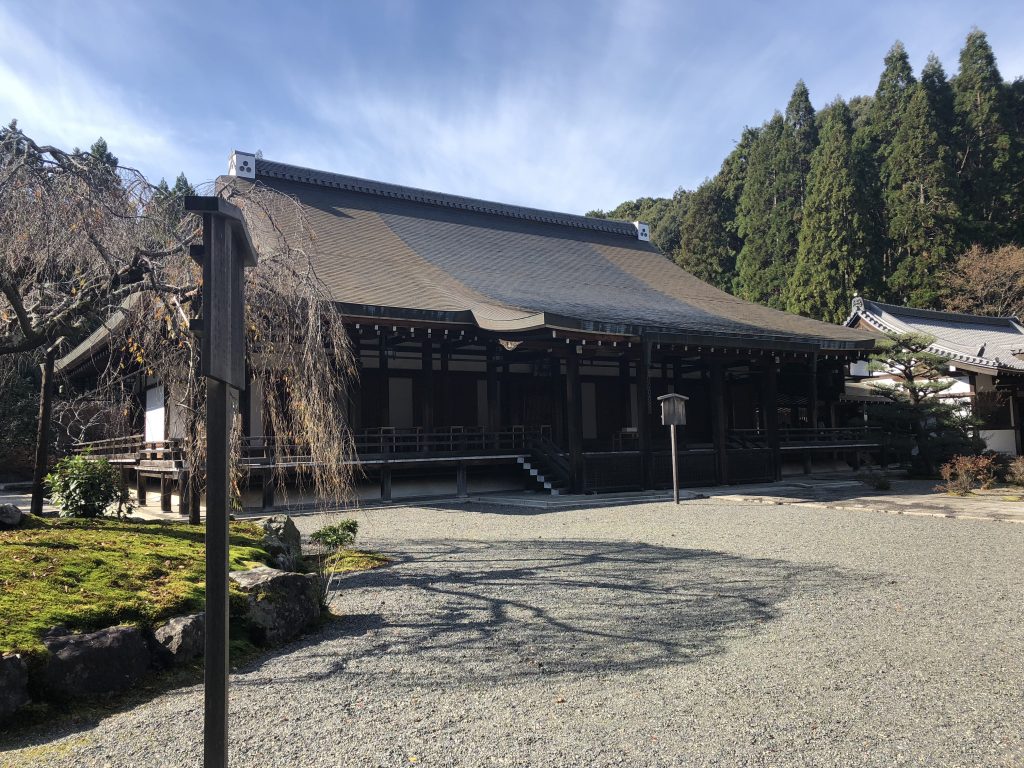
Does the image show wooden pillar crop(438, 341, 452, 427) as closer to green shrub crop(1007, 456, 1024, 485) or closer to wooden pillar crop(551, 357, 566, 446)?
wooden pillar crop(551, 357, 566, 446)

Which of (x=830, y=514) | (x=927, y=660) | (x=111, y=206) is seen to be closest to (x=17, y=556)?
(x=111, y=206)

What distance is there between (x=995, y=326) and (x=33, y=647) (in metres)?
32.0

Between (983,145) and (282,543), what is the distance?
38789mm

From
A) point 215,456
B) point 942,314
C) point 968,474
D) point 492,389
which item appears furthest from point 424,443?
point 942,314

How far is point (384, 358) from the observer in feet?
46.6

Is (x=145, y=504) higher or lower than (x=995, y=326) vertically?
lower

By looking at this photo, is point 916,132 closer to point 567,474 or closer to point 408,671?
point 567,474

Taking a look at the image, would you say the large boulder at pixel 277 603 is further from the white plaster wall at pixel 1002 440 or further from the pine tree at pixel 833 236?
the pine tree at pixel 833 236

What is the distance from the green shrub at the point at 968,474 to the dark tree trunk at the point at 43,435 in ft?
46.4

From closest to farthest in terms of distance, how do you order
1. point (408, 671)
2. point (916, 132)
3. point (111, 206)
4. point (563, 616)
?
point (408, 671) < point (563, 616) < point (111, 206) < point (916, 132)

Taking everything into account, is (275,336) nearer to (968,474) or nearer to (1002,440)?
(968,474)

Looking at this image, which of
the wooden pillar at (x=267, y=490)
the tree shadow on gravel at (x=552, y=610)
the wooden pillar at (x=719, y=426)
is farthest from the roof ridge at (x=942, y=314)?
the wooden pillar at (x=267, y=490)

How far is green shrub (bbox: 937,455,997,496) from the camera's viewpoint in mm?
12828

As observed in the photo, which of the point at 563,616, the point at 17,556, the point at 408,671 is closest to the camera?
the point at 408,671
